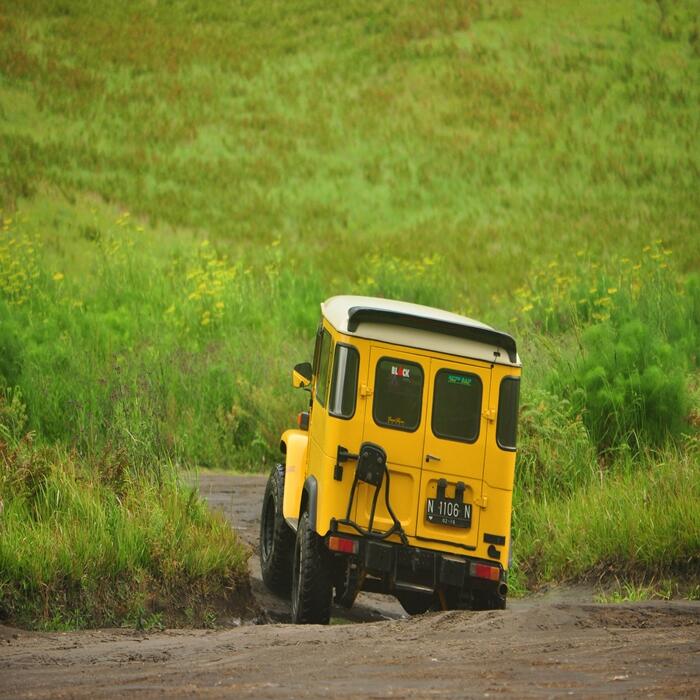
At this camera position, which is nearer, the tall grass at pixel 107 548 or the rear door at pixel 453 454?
the tall grass at pixel 107 548

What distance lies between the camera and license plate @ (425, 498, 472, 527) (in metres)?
9.70

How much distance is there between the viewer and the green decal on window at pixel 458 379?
9.82 meters

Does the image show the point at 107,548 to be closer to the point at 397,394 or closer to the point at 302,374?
the point at 302,374

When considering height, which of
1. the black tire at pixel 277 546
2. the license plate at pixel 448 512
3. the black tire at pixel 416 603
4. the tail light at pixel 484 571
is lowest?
the black tire at pixel 416 603

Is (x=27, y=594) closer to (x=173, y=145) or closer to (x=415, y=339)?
(x=415, y=339)

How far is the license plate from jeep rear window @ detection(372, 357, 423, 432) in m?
0.59

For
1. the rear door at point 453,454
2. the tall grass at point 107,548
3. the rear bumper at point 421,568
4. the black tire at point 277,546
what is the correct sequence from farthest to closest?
the black tire at point 277,546 < the rear door at point 453,454 < the tall grass at point 107,548 < the rear bumper at point 421,568

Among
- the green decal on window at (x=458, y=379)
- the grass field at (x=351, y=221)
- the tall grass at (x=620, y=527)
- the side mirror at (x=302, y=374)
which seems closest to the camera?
the green decal on window at (x=458, y=379)

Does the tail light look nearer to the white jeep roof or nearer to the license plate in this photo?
the license plate

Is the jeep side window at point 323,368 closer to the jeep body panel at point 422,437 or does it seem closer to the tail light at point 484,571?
the jeep body panel at point 422,437

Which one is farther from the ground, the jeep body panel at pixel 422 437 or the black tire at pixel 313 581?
the jeep body panel at pixel 422 437

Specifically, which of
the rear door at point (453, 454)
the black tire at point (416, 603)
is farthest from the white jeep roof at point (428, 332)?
the black tire at point (416, 603)

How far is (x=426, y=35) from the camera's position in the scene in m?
45.7

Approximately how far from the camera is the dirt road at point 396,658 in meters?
6.89
